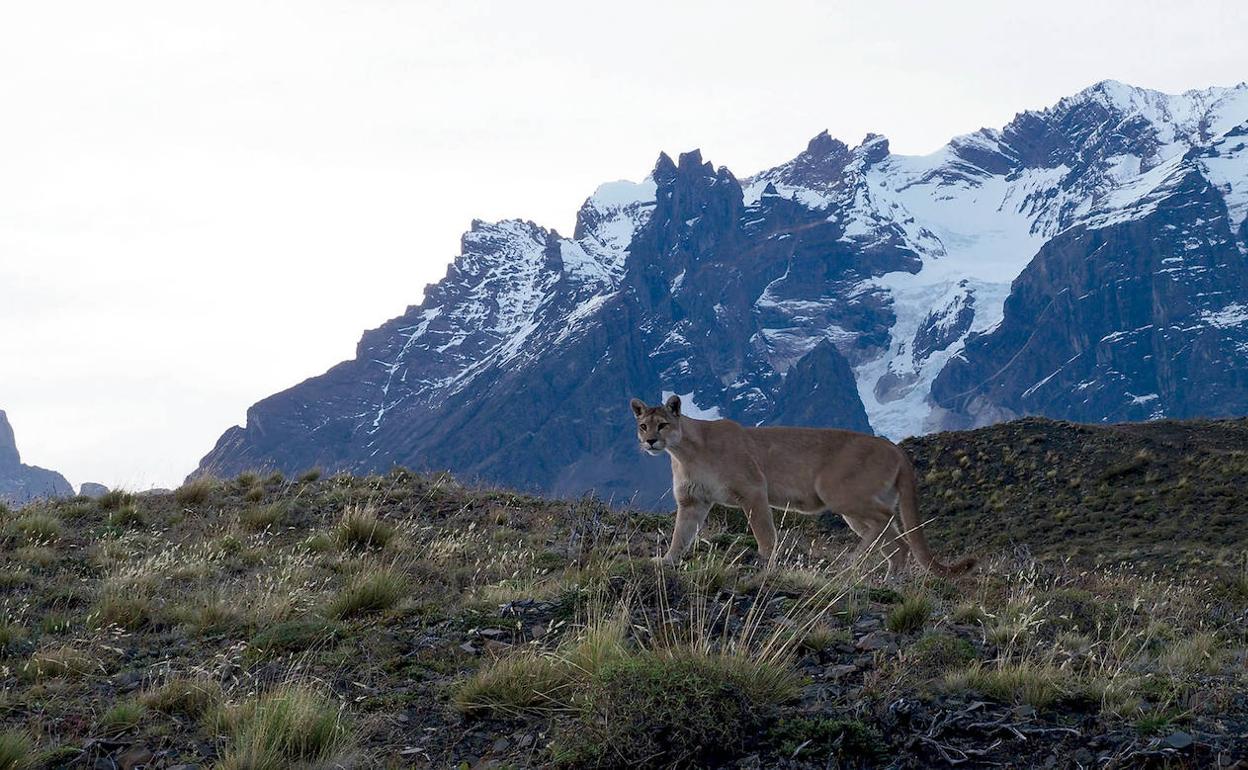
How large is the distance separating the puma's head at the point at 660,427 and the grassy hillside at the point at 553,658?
1.14m

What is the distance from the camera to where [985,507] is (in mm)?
33438

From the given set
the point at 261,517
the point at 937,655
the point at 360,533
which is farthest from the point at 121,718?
the point at 261,517

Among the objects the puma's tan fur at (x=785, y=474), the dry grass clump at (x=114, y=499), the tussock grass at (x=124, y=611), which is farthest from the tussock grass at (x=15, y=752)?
the dry grass clump at (x=114, y=499)

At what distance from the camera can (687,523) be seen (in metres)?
11.6

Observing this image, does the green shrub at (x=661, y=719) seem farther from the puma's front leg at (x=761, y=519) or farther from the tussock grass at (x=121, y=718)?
the puma's front leg at (x=761, y=519)

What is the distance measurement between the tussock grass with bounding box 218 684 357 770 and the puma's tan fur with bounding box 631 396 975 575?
609cm

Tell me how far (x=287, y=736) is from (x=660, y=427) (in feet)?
23.0

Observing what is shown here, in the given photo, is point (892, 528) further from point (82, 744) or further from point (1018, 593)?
point (82, 744)

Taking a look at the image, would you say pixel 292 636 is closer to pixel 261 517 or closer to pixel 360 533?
pixel 360 533

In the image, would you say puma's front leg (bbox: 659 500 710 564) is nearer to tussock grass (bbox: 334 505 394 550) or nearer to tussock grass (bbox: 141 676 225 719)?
tussock grass (bbox: 334 505 394 550)

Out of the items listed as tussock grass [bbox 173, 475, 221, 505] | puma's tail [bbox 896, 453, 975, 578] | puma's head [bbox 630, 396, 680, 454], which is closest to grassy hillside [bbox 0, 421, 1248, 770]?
puma's tail [bbox 896, 453, 975, 578]

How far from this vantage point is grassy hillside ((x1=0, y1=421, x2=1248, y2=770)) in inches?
220

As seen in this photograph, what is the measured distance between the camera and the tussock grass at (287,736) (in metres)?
5.57

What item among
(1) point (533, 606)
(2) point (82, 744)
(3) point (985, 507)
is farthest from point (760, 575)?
(3) point (985, 507)
